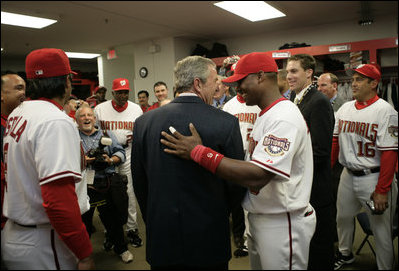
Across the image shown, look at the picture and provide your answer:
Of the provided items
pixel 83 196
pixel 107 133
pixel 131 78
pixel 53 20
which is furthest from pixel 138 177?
pixel 131 78

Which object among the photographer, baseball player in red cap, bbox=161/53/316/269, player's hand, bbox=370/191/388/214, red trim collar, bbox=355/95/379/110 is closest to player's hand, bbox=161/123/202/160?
baseball player in red cap, bbox=161/53/316/269

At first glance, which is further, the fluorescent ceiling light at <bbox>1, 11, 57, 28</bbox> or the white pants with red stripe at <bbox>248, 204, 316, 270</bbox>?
the fluorescent ceiling light at <bbox>1, 11, 57, 28</bbox>

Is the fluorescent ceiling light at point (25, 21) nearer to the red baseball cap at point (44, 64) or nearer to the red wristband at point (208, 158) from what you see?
the red baseball cap at point (44, 64)

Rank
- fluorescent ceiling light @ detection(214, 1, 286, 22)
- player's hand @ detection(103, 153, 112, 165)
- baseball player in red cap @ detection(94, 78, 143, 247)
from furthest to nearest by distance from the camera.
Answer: fluorescent ceiling light @ detection(214, 1, 286, 22)
baseball player in red cap @ detection(94, 78, 143, 247)
player's hand @ detection(103, 153, 112, 165)

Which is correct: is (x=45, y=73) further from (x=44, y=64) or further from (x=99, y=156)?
(x=99, y=156)

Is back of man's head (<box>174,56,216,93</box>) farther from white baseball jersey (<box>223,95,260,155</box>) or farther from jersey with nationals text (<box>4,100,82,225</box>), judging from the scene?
white baseball jersey (<box>223,95,260,155</box>)

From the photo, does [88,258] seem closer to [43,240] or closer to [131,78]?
[43,240]

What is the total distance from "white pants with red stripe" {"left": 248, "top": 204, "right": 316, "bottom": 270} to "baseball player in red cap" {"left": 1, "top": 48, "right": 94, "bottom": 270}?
27.3 inches

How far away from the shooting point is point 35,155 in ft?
3.70

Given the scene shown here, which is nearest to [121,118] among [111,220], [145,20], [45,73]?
[111,220]

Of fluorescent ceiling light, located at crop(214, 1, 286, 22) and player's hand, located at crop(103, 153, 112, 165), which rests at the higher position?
fluorescent ceiling light, located at crop(214, 1, 286, 22)

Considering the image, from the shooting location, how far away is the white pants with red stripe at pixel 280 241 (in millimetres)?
1276

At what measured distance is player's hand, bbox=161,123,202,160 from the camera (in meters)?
1.19

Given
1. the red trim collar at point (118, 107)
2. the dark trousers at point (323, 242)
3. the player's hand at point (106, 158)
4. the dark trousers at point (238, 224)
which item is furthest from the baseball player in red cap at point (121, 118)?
the dark trousers at point (323, 242)
